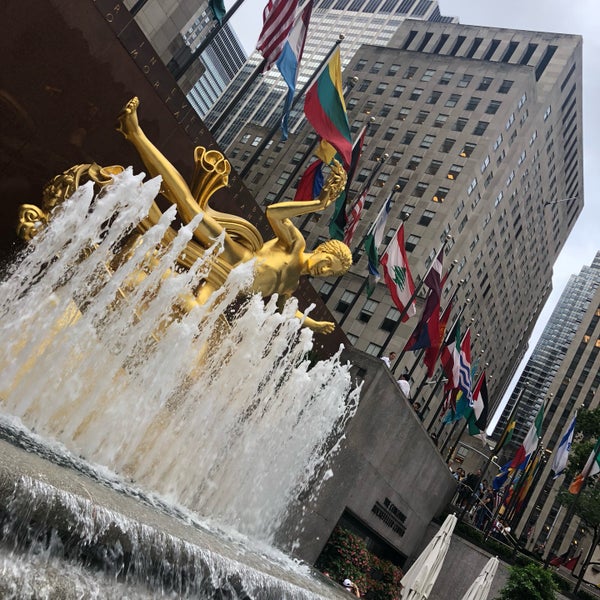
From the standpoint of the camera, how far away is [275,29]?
14797 mm

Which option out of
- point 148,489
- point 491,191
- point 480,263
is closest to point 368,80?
point 491,191

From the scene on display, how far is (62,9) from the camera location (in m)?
8.86

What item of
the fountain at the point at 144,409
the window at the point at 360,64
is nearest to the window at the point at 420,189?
the window at the point at 360,64

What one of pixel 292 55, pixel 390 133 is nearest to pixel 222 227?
pixel 292 55

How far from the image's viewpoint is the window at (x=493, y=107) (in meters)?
57.0

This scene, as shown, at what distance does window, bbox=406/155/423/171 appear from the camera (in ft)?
186

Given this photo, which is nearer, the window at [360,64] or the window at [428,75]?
the window at [428,75]

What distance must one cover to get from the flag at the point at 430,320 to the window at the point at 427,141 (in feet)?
129

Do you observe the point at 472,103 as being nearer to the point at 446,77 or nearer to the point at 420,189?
the point at 446,77

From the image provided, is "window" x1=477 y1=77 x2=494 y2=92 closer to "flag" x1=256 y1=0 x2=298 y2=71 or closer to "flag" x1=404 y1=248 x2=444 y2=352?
"flag" x1=404 y1=248 x2=444 y2=352

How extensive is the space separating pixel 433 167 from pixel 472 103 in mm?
7875

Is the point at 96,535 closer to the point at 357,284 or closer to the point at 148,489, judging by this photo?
the point at 148,489

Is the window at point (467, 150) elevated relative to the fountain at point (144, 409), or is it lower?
elevated

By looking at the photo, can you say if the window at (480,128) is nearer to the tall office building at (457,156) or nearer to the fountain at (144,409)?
the tall office building at (457,156)
